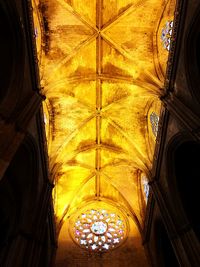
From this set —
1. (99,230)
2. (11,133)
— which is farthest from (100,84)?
(99,230)

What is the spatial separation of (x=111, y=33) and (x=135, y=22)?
42.1 inches

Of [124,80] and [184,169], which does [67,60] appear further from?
[184,169]

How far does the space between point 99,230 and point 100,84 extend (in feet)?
23.0

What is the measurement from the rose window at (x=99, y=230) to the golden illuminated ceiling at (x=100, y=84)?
76 cm

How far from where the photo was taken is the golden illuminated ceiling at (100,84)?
10.7 m

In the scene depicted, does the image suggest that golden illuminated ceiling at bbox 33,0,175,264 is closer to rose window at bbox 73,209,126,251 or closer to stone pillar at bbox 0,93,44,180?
rose window at bbox 73,209,126,251

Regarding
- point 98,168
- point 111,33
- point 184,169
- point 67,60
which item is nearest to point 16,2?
point 67,60

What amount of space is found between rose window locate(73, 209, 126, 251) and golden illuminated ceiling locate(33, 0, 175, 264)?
765mm

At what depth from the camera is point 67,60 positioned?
36.4 ft

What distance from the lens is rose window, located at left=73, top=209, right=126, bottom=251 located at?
40.9 feet

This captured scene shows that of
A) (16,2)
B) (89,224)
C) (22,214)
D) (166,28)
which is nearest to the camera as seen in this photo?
(16,2)

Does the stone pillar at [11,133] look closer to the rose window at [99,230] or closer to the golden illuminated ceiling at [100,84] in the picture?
the golden illuminated ceiling at [100,84]

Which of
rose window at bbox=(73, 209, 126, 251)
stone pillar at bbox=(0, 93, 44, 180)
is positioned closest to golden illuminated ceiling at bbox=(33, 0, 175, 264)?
rose window at bbox=(73, 209, 126, 251)

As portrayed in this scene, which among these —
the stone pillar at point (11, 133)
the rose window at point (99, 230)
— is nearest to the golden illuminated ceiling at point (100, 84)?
the rose window at point (99, 230)
